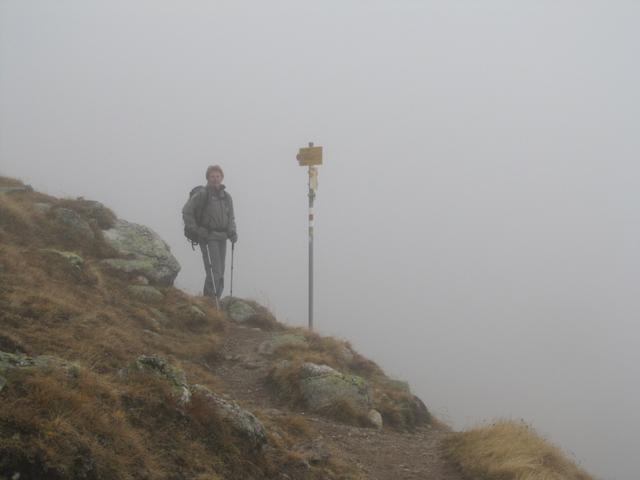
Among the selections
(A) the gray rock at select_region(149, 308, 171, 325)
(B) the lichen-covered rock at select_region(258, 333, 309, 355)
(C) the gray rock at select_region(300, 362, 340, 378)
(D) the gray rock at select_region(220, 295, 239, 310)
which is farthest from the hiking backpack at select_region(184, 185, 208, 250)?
(C) the gray rock at select_region(300, 362, 340, 378)

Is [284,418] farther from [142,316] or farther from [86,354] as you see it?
[142,316]

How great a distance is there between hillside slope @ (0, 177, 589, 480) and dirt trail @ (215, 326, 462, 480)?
0.04 m

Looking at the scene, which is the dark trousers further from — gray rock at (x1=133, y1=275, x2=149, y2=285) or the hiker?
gray rock at (x1=133, y1=275, x2=149, y2=285)

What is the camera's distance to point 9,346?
18.3 feet

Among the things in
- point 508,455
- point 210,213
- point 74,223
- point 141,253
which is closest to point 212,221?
point 210,213

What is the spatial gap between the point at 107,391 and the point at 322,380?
17.1ft

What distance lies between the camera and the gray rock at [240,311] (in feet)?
47.4

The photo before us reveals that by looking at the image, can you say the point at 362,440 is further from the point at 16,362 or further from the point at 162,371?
the point at 16,362

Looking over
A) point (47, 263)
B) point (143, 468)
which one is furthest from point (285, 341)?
point (143, 468)

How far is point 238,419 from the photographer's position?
5.71 meters

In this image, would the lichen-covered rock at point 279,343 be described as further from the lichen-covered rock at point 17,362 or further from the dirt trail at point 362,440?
the lichen-covered rock at point 17,362

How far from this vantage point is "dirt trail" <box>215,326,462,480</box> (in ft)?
23.7

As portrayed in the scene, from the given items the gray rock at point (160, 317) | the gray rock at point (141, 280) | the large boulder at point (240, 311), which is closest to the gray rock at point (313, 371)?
the gray rock at point (160, 317)

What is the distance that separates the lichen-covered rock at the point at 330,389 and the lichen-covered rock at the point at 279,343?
1756mm
